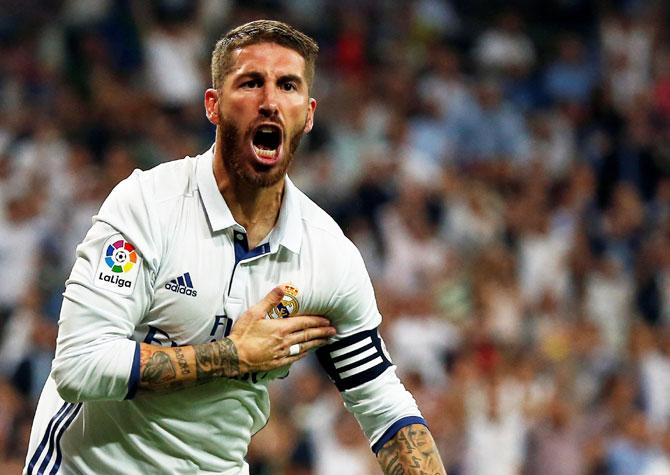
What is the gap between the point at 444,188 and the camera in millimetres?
9617

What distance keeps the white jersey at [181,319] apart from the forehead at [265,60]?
32 cm

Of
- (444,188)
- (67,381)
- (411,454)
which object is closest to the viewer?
(67,381)

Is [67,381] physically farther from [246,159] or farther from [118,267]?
[246,159]

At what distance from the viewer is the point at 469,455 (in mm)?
7988

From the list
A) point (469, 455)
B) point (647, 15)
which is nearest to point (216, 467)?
point (469, 455)

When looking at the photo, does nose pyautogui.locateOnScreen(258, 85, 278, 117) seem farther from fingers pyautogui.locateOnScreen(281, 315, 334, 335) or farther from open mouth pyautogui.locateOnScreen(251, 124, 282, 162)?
fingers pyautogui.locateOnScreen(281, 315, 334, 335)

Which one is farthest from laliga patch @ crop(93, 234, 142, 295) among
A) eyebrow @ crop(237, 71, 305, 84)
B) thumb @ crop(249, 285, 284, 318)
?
eyebrow @ crop(237, 71, 305, 84)

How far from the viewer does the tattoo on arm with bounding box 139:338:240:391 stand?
321 cm

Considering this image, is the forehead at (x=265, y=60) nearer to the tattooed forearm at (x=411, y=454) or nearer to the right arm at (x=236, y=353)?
the right arm at (x=236, y=353)

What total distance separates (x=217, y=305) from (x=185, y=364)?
0.22 m

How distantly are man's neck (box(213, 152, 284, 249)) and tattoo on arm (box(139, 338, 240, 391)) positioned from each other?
0.37 meters

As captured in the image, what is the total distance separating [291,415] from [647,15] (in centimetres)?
589

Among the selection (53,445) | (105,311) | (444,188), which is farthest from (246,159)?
(444,188)

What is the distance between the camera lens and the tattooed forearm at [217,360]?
326 centimetres
